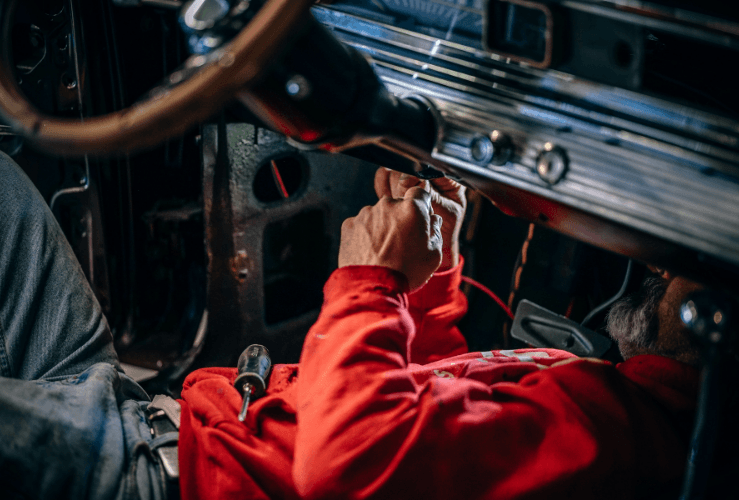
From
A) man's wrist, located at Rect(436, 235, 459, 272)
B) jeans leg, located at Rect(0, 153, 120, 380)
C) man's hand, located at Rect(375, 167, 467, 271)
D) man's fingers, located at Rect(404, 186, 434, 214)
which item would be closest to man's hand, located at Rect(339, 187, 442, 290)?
man's fingers, located at Rect(404, 186, 434, 214)

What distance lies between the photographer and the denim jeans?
0.86 metres

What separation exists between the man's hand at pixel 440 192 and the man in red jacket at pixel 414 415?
0.11ft

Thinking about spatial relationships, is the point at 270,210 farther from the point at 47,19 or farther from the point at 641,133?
the point at 641,133

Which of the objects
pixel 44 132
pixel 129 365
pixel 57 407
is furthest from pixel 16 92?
pixel 129 365

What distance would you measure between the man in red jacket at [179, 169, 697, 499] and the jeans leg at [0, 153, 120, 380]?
0.34 meters

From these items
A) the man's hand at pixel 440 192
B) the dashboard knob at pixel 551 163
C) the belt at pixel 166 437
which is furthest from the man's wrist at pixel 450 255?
the belt at pixel 166 437

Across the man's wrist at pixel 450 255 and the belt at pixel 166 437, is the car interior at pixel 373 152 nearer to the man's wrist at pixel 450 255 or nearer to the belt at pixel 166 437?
the man's wrist at pixel 450 255

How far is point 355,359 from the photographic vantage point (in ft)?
2.74

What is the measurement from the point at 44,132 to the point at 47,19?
109 centimetres

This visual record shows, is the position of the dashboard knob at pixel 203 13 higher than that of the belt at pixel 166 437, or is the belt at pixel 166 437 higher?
the dashboard knob at pixel 203 13

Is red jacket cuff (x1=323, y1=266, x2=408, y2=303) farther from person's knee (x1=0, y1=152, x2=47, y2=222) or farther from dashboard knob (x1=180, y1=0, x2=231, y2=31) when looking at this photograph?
person's knee (x1=0, y1=152, x2=47, y2=222)

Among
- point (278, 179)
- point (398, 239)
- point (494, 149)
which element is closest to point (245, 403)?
point (398, 239)

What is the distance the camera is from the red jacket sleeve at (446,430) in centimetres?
78

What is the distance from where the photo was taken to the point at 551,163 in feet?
2.38
